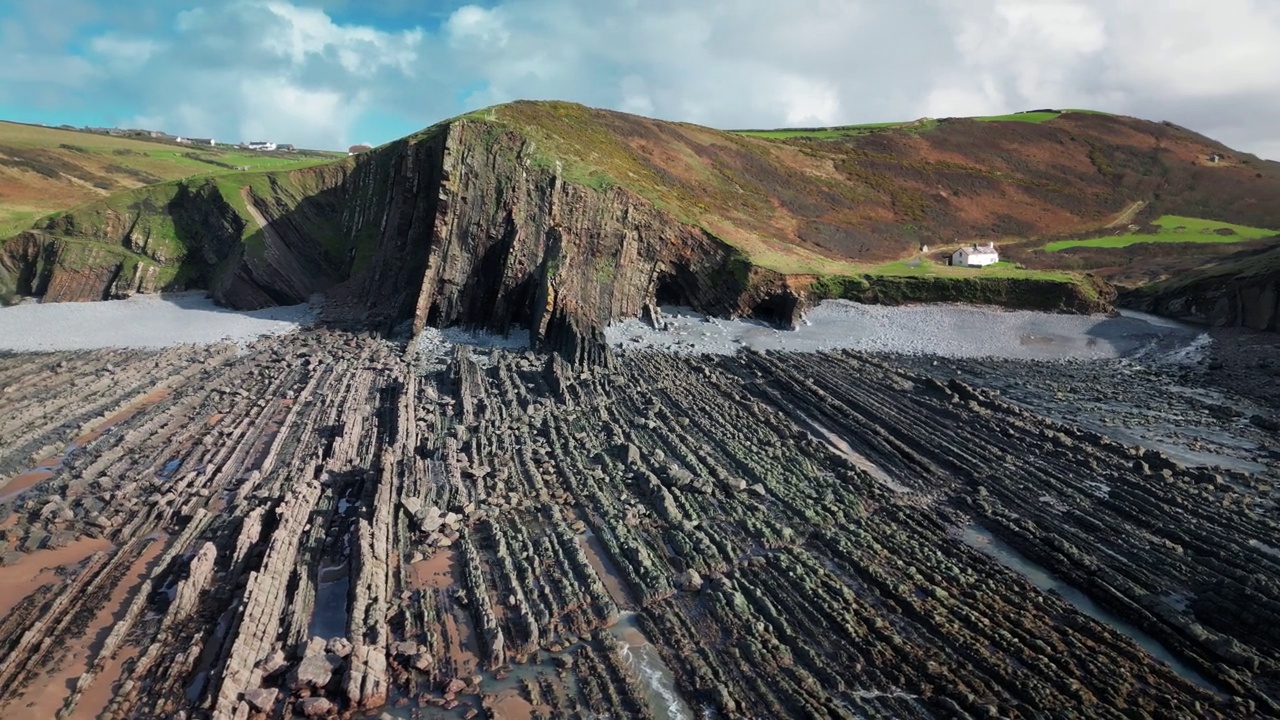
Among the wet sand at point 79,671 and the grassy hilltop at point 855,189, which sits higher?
the grassy hilltop at point 855,189

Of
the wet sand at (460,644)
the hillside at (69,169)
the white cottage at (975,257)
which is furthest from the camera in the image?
the hillside at (69,169)

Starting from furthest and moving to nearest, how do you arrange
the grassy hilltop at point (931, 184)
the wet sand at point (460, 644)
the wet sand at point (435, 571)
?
1. the grassy hilltop at point (931, 184)
2. the wet sand at point (435, 571)
3. the wet sand at point (460, 644)

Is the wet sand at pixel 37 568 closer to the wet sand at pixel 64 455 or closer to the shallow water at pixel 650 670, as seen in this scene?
the wet sand at pixel 64 455

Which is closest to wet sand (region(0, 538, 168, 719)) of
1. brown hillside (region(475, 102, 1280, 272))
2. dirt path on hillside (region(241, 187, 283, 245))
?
brown hillside (region(475, 102, 1280, 272))

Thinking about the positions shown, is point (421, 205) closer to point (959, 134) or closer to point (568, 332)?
point (568, 332)

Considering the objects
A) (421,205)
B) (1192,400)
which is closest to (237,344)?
Answer: (421,205)

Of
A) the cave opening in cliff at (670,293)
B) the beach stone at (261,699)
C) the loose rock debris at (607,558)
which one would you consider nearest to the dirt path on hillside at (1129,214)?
the cave opening in cliff at (670,293)

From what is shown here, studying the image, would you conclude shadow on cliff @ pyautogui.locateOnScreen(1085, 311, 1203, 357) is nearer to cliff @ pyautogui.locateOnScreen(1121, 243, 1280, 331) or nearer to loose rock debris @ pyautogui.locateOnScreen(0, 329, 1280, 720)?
cliff @ pyautogui.locateOnScreen(1121, 243, 1280, 331)

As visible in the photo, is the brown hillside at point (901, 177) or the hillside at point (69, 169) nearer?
the brown hillside at point (901, 177)

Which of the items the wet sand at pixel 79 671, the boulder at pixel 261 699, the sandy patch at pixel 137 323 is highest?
the sandy patch at pixel 137 323
